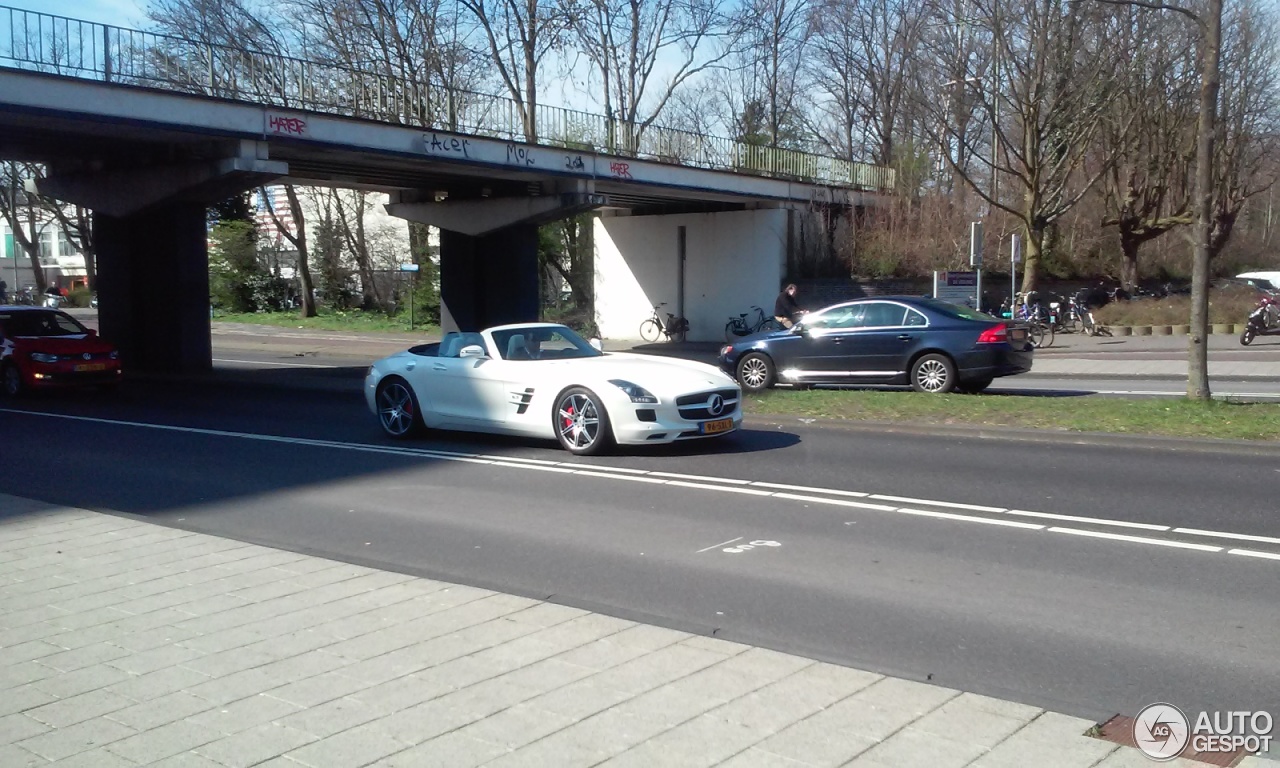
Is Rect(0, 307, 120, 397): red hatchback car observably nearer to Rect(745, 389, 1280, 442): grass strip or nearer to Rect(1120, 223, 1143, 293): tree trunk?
Rect(745, 389, 1280, 442): grass strip

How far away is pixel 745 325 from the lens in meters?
34.1

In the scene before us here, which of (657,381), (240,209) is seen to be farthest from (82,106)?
(240,209)

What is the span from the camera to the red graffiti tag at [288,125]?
21312 mm

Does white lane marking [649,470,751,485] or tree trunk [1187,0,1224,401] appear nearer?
white lane marking [649,470,751,485]

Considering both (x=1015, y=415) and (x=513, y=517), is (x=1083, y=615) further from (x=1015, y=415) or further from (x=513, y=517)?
(x=1015, y=415)

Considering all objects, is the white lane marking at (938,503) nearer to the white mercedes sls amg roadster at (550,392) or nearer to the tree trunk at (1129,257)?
the white mercedes sls amg roadster at (550,392)

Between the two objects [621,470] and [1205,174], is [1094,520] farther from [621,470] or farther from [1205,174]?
[1205,174]

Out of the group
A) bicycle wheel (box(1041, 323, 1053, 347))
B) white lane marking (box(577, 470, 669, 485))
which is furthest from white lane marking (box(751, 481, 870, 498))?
bicycle wheel (box(1041, 323, 1053, 347))

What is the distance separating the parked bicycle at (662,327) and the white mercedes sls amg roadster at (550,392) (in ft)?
68.8

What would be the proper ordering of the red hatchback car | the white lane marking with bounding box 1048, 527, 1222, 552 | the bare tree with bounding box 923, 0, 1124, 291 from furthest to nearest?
the bare tree with bounding box 923, 0, 1124, 291
the red hatchback car
the white lane marking with bounding box 1048, 527, 1222, 552

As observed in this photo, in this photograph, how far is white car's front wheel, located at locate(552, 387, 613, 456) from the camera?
1225cm

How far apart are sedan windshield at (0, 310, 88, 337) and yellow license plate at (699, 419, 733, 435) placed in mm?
14125

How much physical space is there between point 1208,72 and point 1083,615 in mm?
9984

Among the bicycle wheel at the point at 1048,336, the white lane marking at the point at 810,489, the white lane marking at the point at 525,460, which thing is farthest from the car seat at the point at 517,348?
the bicycle wheel at the point at 1048,336
